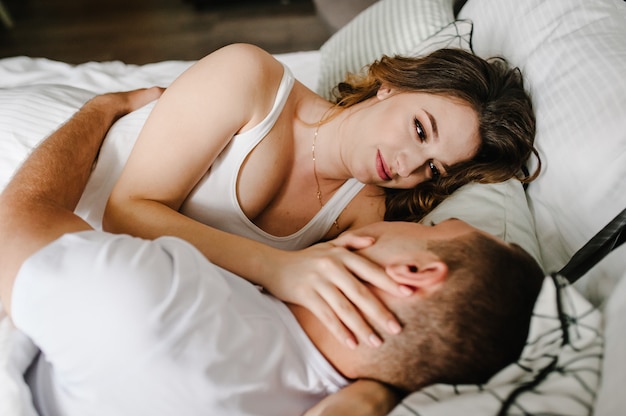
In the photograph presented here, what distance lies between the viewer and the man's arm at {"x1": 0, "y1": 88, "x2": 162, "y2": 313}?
2.63 feet

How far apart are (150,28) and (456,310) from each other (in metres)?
3.15

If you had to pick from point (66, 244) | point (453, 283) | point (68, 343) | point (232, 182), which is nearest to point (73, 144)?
point (232, 182)

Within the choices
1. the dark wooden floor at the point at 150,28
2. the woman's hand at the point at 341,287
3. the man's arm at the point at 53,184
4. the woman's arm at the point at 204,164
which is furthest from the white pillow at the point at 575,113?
the dark wooden floor at the point at 150,28

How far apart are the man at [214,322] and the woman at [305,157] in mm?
85

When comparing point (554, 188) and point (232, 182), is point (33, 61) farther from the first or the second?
point (554, 188)

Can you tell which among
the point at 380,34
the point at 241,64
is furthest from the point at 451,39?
the point at 241,64

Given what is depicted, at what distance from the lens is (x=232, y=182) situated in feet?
3.81

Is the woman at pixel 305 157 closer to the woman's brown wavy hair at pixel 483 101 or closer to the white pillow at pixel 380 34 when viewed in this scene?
the woman's brown wavy hair at pixel 483 101

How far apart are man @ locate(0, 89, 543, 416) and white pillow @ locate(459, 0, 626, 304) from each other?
0.89ft

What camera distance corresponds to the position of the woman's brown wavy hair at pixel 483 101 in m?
1.19

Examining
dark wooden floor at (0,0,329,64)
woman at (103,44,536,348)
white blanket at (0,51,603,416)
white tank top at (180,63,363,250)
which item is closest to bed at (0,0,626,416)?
white blanket at (0,51,603,416)

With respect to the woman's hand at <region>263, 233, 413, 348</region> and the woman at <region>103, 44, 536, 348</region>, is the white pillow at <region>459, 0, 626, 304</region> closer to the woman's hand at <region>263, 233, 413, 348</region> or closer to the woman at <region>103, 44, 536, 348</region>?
the woman at <region>103, 44, 536, 348</region>

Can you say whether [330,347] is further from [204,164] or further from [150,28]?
[150,28]

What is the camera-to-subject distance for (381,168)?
4.02 ft
